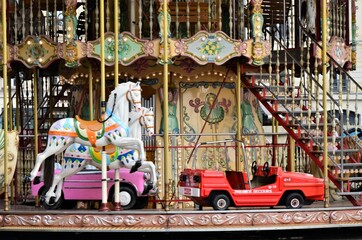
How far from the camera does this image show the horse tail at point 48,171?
24.5 metres

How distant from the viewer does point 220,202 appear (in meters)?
23.7

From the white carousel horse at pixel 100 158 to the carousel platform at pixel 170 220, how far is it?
1.10 metres

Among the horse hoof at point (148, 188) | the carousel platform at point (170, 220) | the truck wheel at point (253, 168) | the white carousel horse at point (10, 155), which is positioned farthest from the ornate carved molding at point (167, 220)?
the truck wheel at point (253, 168)

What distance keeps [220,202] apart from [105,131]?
313 cm

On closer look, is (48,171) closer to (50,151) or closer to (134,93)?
(50,151)

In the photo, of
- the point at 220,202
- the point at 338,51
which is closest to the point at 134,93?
the point at 220,202

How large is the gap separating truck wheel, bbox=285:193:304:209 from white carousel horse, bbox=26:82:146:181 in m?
3.55

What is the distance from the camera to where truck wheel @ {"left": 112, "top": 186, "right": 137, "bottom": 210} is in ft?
80.6

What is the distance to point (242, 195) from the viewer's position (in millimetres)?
23844

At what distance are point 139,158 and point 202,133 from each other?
153 inches

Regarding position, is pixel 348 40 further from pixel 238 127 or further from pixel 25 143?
pixel 25 143

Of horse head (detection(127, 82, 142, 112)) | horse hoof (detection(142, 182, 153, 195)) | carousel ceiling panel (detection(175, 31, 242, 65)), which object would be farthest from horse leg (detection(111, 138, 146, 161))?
carousel ceiling panel (detection(175, 31, 242, 65))

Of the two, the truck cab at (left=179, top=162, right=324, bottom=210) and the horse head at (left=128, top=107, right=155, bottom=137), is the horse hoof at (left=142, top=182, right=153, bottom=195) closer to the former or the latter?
the truck cab at (left=179, top=162, right=324, bottom=210)

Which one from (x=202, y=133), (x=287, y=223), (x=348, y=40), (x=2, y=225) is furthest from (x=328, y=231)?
(x=2, y=225)
